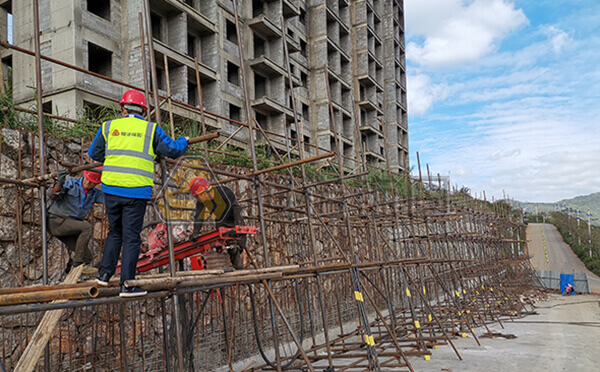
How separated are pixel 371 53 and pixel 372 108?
4.99 metres

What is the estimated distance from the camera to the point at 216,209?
6270 mm

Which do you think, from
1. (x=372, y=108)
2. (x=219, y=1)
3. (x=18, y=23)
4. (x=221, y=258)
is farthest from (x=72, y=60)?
(x=372, y=108)

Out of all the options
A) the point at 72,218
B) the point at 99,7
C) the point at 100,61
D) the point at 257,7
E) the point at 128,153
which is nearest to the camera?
the point at 128,153

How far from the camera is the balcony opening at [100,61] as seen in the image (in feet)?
52.6

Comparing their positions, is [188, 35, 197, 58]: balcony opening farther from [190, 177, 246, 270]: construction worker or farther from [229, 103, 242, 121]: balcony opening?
[190, 177, 246, 270]: construction worker

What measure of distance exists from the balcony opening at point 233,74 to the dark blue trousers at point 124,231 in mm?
19040

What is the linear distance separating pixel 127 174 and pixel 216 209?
2.05 m

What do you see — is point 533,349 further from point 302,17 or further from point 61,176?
point 302,17

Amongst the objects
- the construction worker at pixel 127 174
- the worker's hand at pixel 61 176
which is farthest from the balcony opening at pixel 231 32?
the construction worker at pixel 127 174

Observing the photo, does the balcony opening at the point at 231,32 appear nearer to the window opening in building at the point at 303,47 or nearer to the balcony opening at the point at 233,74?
the balcony opening at the point at 233,74

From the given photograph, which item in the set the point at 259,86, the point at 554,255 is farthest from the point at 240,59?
the point at 554,255

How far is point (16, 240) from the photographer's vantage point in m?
5.98

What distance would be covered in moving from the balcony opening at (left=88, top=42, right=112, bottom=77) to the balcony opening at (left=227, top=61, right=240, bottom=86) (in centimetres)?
703

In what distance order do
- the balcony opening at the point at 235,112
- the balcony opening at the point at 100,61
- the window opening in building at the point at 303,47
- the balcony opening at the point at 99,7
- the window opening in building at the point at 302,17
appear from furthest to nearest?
1. the window opening in building at the point at 302,17
2. the window opening in building at the point at 303,47
3. the balcony opening at the point at 235,112
4. the balcony opening at the point at 99,7
5. the balcony opening at the point at 100,61
